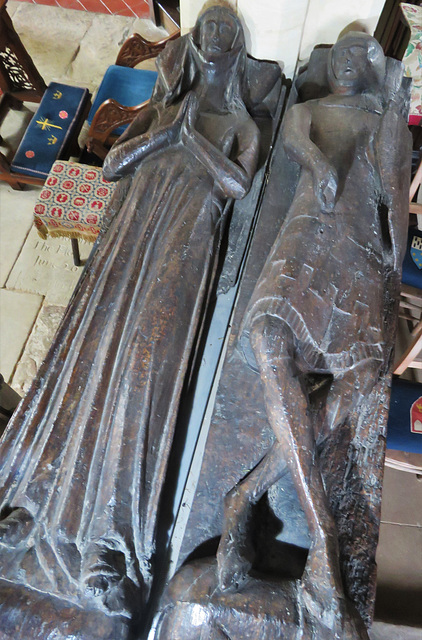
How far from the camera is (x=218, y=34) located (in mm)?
2195

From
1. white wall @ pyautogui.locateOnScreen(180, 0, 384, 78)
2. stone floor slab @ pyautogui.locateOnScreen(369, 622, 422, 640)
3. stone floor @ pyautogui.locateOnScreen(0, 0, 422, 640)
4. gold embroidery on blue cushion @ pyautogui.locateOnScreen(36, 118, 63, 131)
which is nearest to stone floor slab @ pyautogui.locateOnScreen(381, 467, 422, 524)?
stone floor @ pyautogui.locateOnScreen(0, 0, 422, 640)

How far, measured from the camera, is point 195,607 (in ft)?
4.85

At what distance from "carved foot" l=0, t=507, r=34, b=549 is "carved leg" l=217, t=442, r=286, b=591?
0.60 metres

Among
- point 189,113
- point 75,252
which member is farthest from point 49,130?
point 189,113

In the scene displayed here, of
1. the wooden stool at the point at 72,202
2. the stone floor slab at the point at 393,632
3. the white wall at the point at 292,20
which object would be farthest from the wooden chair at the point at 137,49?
the stone floor slab at the point at 393,632

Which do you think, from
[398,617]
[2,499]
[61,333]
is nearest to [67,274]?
[61,333]

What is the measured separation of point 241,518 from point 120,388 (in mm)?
576

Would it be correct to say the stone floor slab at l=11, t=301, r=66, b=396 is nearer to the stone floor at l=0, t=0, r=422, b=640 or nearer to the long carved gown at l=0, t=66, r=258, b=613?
the stone floor at l=0, t=0, r=422, b=640

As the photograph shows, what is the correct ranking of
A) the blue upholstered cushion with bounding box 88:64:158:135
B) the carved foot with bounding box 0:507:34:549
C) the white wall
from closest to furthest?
1. the carved foot with bounding box 0:507:34:549
2. the white wall
3. the blue upholstered cushion with bounding box 88:64:158:135

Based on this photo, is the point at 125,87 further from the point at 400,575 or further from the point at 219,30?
the point at 400,575

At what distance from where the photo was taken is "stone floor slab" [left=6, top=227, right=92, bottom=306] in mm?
3592

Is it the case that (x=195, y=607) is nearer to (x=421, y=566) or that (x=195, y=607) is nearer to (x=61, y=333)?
(x=61, y=333)

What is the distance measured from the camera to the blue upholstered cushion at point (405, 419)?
295 centimetres

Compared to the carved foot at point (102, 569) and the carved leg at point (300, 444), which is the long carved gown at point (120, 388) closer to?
the carved foot at point (102, 569)
